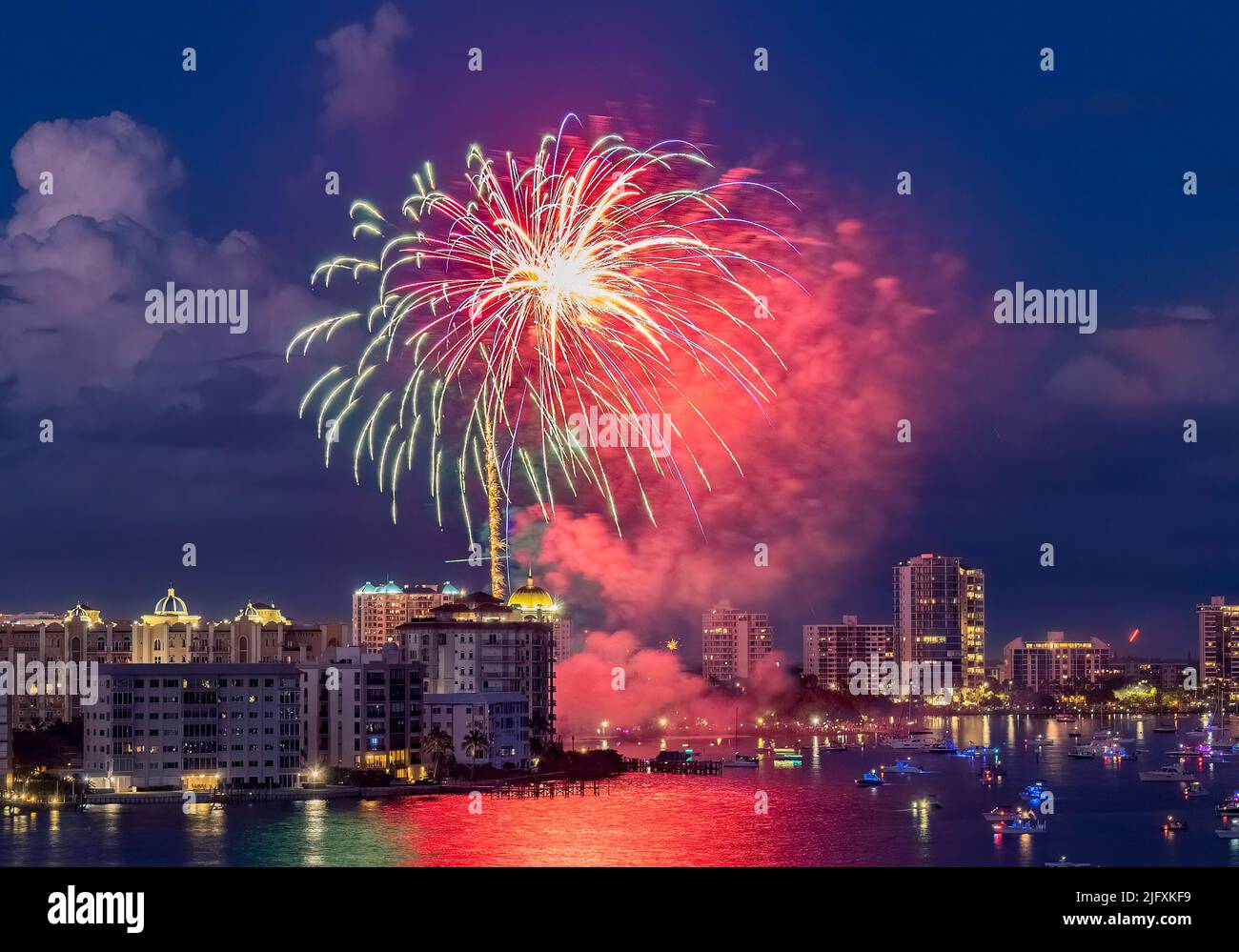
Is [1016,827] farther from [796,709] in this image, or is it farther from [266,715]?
[796,709]

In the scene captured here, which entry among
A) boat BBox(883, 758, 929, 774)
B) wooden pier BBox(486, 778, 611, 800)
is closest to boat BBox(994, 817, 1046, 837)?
wooden pier BBox(486, 778, 611, 800)

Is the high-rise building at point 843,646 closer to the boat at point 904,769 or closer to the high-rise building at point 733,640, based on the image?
the high-rise building at point 733,640

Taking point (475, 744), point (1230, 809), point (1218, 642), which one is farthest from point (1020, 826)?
point (1218, 642)

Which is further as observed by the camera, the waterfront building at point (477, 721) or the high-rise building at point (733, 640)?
the high-rise building at point (733, 640)

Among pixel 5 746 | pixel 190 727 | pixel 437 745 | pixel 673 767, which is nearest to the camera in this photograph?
pixel 5 746

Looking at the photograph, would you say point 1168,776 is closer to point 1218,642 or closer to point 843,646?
point 843,646

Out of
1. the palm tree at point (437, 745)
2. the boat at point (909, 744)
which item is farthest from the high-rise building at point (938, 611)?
the palm tree at point (437, 745)

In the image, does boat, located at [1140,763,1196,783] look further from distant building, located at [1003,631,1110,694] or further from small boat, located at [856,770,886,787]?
distant building, located at [1003,631,1110,694]
